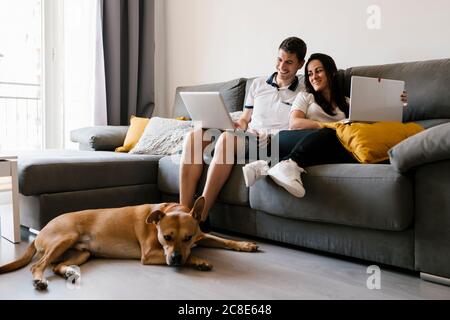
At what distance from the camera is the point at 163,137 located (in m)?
2.94

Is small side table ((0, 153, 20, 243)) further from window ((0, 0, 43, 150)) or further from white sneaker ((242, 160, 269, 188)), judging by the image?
window ((0, 0, 43, 150))

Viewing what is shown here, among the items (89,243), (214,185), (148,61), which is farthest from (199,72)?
(89,243)

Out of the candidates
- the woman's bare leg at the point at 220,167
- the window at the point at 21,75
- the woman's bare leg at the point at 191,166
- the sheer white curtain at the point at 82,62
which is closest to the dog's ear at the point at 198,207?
the woman's bare leg at the point at 220,167

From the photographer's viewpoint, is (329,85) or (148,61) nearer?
(329,85)

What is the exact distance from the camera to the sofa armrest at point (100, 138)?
10.4 feet

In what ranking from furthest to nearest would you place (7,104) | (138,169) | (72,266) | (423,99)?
(7,104)
(138,169)
(423,99)
(72,266)

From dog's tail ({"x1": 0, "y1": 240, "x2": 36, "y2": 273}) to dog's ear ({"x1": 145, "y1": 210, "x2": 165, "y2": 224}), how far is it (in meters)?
0.49

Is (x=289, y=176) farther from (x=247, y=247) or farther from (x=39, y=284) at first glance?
(x=39, y=284)

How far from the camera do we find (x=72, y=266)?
1769 millimetres

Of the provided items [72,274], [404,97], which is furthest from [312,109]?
[72,274]

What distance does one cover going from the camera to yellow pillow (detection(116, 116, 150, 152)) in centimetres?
315
